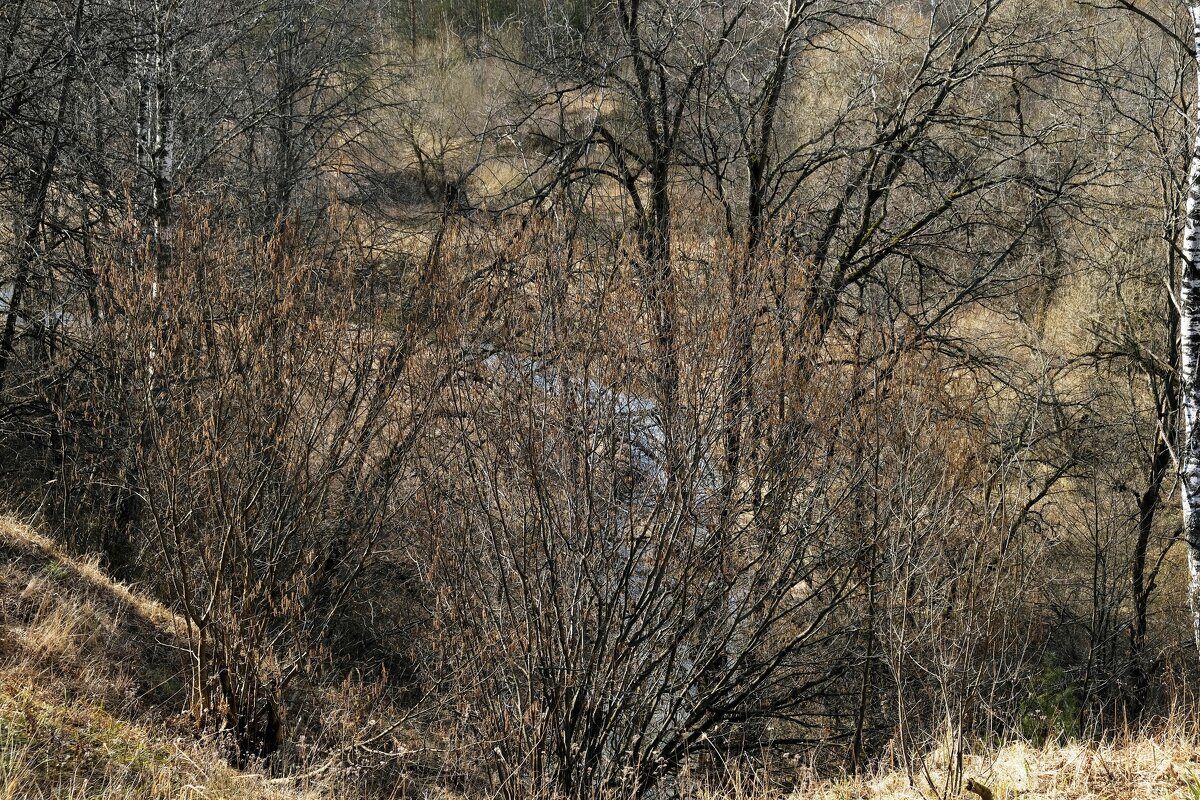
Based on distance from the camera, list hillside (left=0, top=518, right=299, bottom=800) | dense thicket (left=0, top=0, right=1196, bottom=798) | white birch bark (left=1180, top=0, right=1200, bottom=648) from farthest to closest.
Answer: dense thicket (left=0, top=0, right=1196, bottom=798) → white birch bark (left=1180, top=0, right=1200, bottom=648) → hillside (left=0, top=518, right=299, bottom=800)

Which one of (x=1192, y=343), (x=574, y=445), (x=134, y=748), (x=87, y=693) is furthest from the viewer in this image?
(x=87, y=693)

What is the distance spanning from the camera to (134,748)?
5.12m

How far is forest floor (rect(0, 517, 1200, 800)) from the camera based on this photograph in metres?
4.53

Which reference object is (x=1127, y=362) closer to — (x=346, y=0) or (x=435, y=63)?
(x=346, y=0)

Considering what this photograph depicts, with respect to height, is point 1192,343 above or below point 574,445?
above

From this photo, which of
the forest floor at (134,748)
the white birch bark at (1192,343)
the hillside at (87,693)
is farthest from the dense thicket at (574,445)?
the white birch bark at (1192,343)

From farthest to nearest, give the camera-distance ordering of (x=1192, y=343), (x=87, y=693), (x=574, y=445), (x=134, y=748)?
(x=87, y=693)
(x=574, y=445)
(x=1192, y=343)
(x=134, y=748)

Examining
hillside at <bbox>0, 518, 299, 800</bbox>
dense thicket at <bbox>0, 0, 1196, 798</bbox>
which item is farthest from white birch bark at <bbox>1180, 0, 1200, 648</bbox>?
hillside at <bbox>0, 518, 299, 800</bbox>

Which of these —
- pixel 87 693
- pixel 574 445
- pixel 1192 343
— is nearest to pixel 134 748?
pixel 87 693

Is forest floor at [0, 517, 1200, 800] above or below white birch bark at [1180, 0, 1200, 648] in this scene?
below

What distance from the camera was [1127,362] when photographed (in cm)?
1307

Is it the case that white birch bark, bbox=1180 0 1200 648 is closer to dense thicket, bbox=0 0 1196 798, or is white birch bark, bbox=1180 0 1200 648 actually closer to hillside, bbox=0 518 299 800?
dense thicket, bbox=0 0 1196 798

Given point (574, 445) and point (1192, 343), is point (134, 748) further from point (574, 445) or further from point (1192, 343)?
point (1192, 343)

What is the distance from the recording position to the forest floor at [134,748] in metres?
4.53
